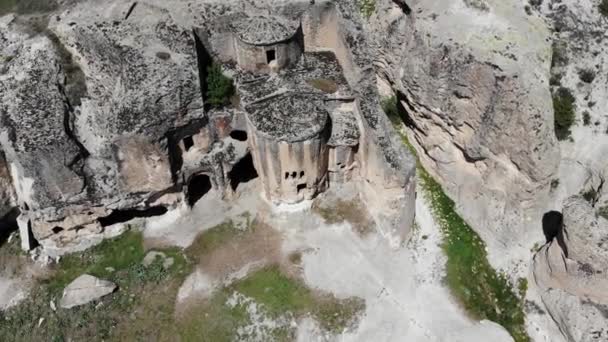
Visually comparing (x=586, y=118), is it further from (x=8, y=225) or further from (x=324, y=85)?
(x=8, y=225)

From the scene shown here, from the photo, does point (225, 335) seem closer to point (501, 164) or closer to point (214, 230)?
point (214, 230)

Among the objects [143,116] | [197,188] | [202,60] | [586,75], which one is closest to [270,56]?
[202,60]

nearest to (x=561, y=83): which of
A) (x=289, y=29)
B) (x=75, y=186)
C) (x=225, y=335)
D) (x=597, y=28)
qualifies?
(x=597, y=28)

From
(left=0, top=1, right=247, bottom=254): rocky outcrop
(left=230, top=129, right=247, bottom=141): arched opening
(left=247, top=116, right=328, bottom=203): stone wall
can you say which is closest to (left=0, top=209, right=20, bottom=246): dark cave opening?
(left=0, top=1, right=247, bottom=254): rocky outcrop

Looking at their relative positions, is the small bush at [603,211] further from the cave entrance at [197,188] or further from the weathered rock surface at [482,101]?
the cave entrance at [197,188]

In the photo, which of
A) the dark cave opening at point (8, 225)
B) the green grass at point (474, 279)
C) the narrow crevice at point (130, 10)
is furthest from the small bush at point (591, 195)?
the dark cave opening at point (8, 225)
